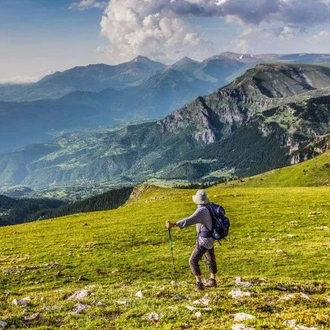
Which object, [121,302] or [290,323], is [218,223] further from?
[290,323]

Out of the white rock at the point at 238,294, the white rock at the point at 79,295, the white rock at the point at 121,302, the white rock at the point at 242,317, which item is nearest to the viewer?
the white rock at the point at 242,317

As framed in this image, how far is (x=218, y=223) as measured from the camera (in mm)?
20656

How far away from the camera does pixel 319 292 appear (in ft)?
67.9

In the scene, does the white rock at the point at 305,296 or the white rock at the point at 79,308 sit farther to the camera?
the white rock at the point at 79,308

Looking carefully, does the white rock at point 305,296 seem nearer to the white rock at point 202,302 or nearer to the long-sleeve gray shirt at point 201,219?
the white rock at point 202,302

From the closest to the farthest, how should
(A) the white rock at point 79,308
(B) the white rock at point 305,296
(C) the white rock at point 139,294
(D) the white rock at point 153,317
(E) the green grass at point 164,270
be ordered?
(D) the white rock at point 153,317
(E) the green grass at point 164,270
(B) the white rock at point 305,296
(A) the white rock at point 79,308
(C) the white rock at point 139,294

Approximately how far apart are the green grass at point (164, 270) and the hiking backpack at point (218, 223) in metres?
2.94

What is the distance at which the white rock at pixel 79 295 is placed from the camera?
72.2 feet

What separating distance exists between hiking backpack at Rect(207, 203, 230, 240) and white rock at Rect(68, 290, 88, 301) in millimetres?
7989

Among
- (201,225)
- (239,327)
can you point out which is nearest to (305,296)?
(201,225)

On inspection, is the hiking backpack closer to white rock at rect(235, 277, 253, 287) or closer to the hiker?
the hiker

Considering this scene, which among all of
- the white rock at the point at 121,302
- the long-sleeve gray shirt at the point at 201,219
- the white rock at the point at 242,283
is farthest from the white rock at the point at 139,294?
the white rock at the point at 242,283

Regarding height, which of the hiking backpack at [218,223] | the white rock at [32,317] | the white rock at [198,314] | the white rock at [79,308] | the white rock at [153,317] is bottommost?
the white rock at [79,308]

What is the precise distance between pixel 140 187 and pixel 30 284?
13924 cm
